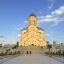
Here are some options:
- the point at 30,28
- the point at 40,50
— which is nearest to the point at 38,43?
the point at 30,28

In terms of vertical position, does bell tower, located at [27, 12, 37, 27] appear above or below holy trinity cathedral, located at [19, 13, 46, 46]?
above

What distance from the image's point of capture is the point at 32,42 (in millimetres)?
68062

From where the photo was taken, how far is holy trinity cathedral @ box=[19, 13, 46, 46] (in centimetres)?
6850

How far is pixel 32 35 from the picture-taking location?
7106 centimetres

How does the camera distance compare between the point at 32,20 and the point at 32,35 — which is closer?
the point at 32,35

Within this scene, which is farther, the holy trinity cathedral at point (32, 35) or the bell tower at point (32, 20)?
the bell tower at point (32, 20)

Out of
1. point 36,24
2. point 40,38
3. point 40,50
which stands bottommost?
point 40,50

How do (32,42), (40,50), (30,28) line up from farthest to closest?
(30,28), (32,42), (40,50)

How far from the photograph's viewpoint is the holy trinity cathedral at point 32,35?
68500mm

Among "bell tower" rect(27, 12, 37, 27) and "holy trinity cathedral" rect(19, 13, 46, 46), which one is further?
"bell tower" rect(27, 12, 37, 27)

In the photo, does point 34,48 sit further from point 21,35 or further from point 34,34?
point 21,35

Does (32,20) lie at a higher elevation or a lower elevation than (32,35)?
higher

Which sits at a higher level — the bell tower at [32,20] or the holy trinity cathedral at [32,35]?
the bell tower at [32,20]

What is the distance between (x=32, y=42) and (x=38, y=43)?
103 inches
